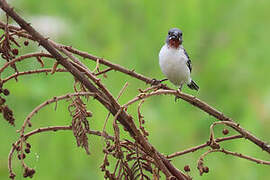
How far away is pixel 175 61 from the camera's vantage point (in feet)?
10.2

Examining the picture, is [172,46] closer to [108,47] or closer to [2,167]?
[108,47]

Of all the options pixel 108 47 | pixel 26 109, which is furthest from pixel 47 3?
pixel 26 109

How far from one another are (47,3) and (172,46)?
1.32 metres

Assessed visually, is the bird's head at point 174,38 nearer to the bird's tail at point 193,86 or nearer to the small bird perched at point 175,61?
the small bird perched at point 175,61

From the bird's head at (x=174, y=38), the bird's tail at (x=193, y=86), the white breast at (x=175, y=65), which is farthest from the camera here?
the bird's tail at (x=193, y=86)

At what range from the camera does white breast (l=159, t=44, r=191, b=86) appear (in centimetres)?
302

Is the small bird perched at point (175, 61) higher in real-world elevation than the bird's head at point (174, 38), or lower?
lower

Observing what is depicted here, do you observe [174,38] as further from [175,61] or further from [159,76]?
[159,76]

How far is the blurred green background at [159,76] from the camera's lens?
9.98 ft

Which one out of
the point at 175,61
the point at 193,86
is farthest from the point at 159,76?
the point at 175,61

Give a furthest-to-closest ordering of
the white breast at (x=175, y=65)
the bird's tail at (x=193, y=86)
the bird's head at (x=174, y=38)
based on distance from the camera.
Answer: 1. the bird's tail at (x=193, y=86)
2. the bird's head at (x=174, y=38)
3. the white breast at (x=175, y=65)

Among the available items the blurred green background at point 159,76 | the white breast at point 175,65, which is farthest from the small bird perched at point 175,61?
the blurred green background at point 159,76

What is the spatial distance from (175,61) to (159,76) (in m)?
0.46

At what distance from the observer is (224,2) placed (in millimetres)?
4348
